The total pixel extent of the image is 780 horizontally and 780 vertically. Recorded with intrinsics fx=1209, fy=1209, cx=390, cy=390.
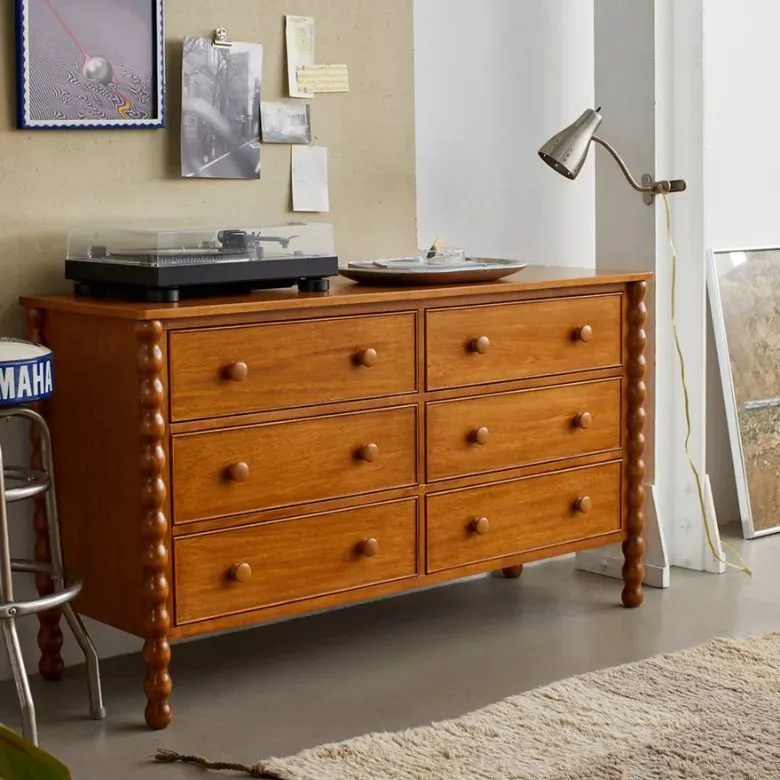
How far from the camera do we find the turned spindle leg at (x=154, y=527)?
7.32ft

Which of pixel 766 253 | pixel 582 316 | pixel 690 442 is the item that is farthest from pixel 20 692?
pixel 766 253

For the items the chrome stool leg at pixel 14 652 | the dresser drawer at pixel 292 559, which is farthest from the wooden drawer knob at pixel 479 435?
the chrome stool leg at pixel 14 652

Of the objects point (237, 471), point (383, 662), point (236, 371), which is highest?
point (236, 371)

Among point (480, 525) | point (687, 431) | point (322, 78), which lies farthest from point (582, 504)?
point (322, 78)

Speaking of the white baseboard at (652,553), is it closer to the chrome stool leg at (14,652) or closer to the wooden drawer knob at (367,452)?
the wooden drawer knob at (367,452)

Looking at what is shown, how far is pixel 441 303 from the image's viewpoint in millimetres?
2650

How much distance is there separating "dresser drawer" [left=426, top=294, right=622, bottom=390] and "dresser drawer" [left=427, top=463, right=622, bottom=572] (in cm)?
26

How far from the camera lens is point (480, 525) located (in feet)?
9.07

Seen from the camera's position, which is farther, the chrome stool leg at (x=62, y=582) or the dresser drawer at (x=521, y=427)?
the dresser drawer at (x=521, y=427)

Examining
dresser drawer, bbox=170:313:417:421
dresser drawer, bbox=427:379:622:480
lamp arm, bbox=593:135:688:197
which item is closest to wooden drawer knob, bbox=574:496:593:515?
dresser drawer, bbox=427:379:622:480

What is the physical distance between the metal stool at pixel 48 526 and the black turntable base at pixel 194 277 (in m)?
0.23

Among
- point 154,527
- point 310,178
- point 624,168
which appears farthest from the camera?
point 624,168

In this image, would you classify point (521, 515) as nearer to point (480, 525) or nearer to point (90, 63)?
point (480, 525)

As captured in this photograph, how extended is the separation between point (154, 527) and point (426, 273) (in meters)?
0.82
